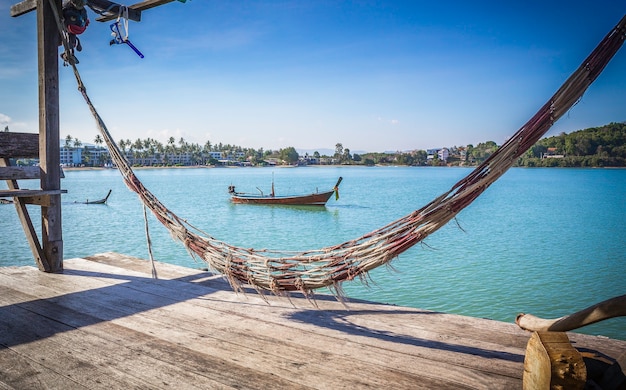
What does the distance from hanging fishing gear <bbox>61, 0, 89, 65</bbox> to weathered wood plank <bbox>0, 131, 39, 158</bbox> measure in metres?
0.67

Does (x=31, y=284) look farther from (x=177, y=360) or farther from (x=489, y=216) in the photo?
(x=489, y=216)

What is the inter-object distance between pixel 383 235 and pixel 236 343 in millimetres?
909

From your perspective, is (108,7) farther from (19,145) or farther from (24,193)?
(24,193)

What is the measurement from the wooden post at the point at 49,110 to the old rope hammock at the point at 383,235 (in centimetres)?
96

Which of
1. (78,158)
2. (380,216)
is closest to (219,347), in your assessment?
(380,216)

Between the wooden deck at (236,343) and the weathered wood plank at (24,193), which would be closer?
the wooden deck at (236,343)

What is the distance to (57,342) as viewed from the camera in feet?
6.81

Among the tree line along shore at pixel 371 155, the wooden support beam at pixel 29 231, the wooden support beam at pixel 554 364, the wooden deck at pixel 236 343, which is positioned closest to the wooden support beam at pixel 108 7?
the wooden support beam at pixel 29 231

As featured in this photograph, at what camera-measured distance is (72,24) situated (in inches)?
130

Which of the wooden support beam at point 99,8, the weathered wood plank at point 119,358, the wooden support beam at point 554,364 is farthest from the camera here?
the wooden support beam at point 99,8

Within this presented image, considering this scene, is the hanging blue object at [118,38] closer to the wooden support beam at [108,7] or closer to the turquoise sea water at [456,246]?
the wooden support beam at [108,7]

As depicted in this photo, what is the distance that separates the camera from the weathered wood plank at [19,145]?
3.13 meters

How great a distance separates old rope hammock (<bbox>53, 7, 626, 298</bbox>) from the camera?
1.55m

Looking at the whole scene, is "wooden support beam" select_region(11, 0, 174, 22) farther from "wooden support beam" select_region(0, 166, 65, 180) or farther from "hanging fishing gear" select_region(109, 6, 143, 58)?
"wooden support beam" select_region(0, 166, 65, 180)
